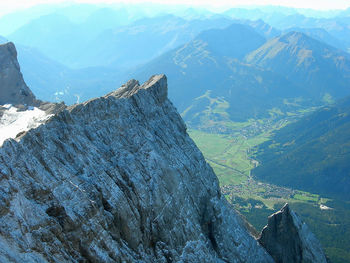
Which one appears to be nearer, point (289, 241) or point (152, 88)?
point (152, 88)

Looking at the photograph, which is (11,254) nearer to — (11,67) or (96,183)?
(96,183)

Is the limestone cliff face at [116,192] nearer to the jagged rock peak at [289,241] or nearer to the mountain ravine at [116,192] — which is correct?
the mountain ravine at [116,192]

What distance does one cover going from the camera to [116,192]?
38.3 m

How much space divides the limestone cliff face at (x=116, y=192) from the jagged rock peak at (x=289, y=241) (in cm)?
377

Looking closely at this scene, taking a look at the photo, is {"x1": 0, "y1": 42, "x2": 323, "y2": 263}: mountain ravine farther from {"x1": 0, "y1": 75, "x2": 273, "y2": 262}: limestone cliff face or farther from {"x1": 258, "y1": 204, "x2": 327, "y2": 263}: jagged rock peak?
{"x1": 258, "y1": 204, "x2": 327, "y2": 263}: jagged rock peak

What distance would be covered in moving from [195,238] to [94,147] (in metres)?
19.0

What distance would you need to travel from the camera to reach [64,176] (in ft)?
112

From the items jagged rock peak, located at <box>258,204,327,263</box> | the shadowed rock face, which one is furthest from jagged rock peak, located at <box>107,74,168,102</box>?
jagged rock peak, located at <box>258,204,327,263</box>

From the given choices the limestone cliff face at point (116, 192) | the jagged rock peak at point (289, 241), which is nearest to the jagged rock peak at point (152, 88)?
the limestone cliff face at point (116, 192)

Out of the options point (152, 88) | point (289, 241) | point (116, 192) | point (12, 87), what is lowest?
point (289, 241)

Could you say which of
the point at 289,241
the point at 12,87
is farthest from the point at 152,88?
the point at 289,241

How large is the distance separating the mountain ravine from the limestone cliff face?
0.10 m

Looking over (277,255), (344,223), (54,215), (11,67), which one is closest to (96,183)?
(54,215)

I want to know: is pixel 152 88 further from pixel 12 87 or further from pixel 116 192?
pixel 12 87
